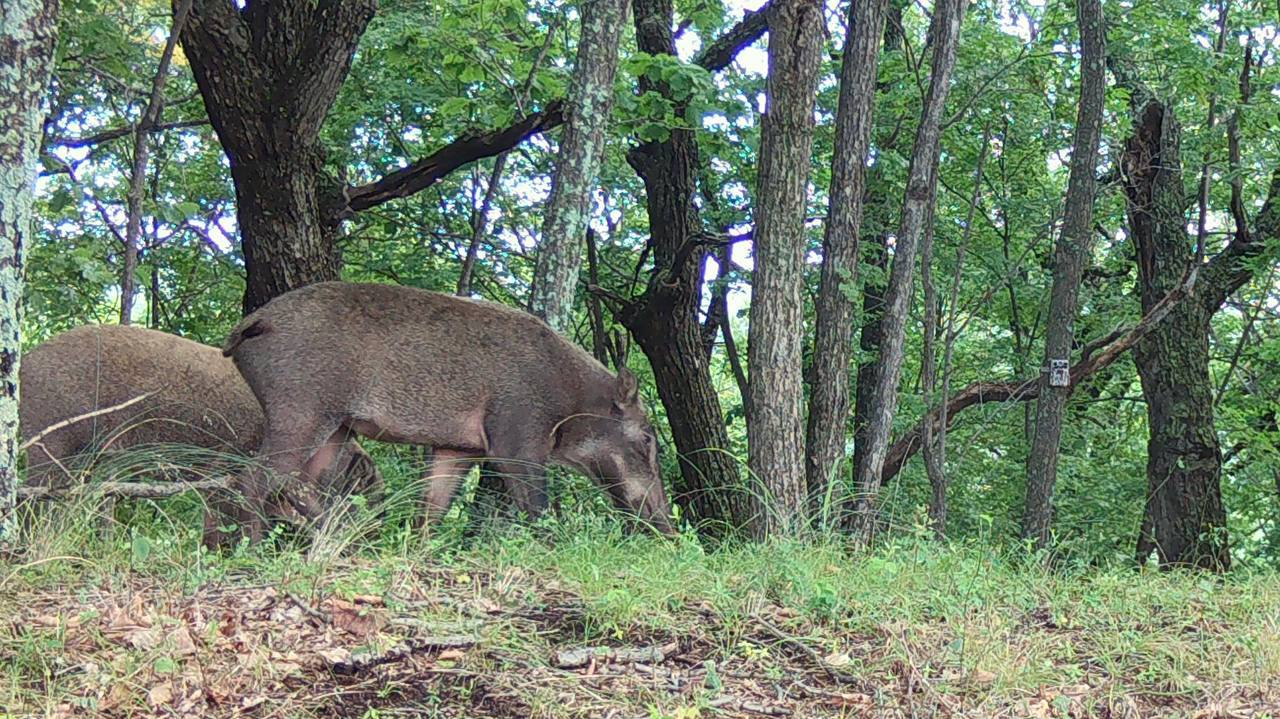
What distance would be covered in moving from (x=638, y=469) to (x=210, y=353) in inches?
126

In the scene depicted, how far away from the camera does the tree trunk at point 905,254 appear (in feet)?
32.1

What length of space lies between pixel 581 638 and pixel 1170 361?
10396 mm

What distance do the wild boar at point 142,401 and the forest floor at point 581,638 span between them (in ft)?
7.15

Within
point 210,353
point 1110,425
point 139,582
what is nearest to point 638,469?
point 210,353

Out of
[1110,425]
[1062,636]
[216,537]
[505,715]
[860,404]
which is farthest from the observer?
[1110,425]

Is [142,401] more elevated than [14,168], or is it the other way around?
[14,168]

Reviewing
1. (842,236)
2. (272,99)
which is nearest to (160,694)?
(272,99)

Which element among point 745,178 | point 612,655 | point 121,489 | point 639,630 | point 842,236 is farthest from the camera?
point 745,178

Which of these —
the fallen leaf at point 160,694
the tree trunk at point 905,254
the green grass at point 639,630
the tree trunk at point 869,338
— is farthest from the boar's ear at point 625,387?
the tree trunk at point 869,338

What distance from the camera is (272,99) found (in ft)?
31.5

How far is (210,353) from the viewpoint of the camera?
916 centimetres

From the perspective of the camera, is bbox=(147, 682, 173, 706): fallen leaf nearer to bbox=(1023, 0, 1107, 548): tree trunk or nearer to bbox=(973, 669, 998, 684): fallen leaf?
bbox=(973, 669, 998, 684): fallen leaf

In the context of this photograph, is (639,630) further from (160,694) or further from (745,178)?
(745,178)

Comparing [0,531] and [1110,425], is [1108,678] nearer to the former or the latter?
[0,531]
